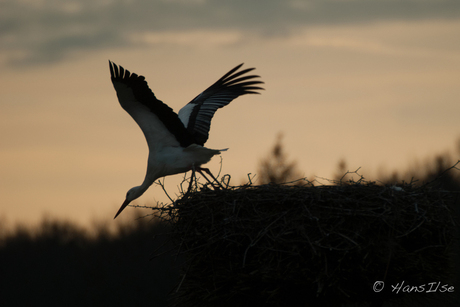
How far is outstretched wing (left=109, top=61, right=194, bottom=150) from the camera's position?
467cm

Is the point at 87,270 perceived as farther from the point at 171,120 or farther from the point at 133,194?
the point at 171,120

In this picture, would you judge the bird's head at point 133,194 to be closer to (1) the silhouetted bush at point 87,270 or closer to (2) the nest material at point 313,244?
(2) the nest material at point 313,244

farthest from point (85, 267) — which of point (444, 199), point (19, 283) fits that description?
point (444, 199)

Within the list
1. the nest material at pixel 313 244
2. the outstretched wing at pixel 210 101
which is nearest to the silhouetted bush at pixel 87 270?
the outstretched wing at pixel 210 101

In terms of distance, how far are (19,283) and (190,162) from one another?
17.0 metres

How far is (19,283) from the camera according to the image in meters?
19.9

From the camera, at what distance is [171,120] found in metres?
5.11

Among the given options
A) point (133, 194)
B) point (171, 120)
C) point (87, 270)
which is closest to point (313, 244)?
point (171, 120)

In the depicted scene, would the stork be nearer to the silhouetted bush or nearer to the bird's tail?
the bird's tail

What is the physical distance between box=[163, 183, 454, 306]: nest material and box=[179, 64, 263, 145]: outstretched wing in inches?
79.4

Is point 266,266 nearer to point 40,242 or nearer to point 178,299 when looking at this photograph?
point 178,299

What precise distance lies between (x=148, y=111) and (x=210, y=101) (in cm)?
164

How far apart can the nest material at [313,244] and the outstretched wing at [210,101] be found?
6.62 feet

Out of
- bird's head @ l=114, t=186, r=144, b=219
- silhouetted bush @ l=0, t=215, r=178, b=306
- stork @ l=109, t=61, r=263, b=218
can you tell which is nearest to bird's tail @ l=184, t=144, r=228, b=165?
stork @ l=109, t=61, r=263, b=218
